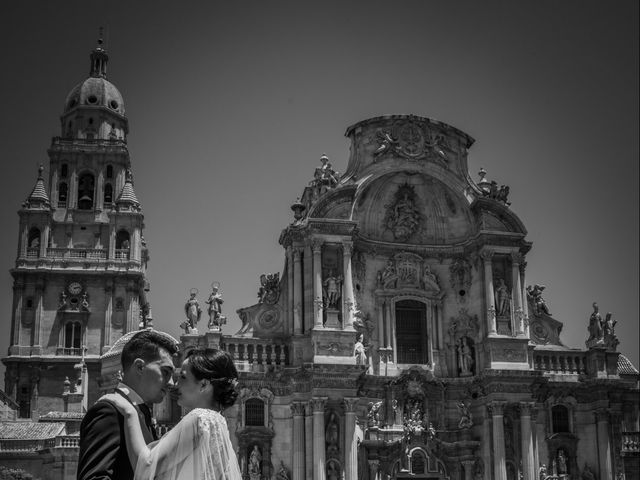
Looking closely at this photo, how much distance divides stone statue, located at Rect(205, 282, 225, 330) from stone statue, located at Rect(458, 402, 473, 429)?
31.3 feet

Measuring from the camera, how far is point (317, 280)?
Result: 34531 millimetres

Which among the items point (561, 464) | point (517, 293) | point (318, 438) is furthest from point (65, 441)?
point (561, 464)

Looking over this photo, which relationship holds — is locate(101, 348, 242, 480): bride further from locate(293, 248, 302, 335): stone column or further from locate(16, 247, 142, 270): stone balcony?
locate(16, 247, 142, 270): stone balcony

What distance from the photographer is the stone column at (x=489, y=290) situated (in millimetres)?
35938

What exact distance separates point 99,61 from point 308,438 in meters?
38.1

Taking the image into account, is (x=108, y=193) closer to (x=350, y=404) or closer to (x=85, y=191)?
(x=85, y=191)

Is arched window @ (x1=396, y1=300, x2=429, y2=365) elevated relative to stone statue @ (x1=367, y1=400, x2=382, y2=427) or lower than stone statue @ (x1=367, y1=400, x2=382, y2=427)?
elevated

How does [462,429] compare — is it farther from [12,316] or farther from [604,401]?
[12,316]

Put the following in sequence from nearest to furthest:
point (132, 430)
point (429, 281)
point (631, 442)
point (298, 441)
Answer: point (132, 430) < point (298, 441) < point (429, 281) < point (631, 442)

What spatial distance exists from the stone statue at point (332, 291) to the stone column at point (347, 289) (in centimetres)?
22

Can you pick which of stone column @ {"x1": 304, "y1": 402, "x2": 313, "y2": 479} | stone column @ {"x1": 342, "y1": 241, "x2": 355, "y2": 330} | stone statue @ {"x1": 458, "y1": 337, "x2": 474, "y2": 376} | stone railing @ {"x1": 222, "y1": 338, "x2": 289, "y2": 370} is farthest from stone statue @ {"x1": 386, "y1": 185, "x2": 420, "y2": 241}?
stone column @ {"x1": 304, "y1": 402, "x2": 313, "y2": 479}

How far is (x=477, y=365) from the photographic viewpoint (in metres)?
36.3

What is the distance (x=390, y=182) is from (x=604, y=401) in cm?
1172

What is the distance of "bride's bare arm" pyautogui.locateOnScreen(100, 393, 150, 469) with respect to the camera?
5.88 metres
